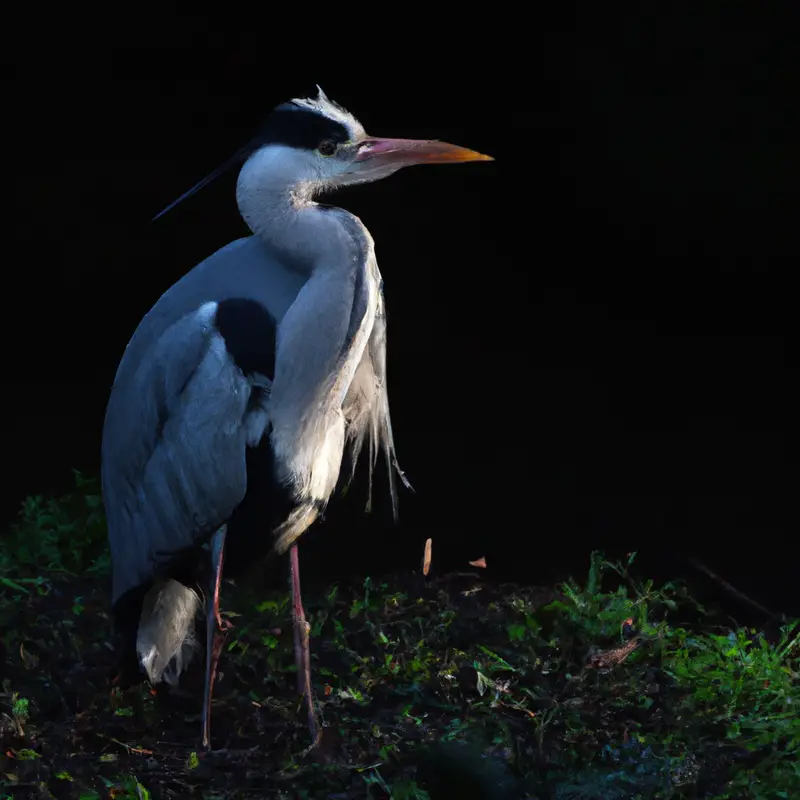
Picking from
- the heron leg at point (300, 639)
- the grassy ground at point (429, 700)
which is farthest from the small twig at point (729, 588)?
the heron leg at point (300, 639)

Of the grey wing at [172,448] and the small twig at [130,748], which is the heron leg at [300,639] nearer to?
the grey wing at [172,448]

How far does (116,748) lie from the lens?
13.1 feet

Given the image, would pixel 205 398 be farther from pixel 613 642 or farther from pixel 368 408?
pixel 613 642

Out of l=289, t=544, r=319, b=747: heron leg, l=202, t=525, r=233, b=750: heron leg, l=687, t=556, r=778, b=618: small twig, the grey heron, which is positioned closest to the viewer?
the grey heron

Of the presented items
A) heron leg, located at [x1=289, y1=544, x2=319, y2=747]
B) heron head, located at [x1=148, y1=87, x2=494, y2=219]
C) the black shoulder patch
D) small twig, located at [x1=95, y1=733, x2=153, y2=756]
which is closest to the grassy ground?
small twig, located at [x1=95, y1=733, x2=153, y2=756]

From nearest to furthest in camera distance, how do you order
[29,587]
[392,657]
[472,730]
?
[472,730] → [392,657] → [29,587]

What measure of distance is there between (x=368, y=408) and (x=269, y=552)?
55 centimetres

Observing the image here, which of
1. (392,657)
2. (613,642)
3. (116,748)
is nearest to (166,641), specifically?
(116,748)

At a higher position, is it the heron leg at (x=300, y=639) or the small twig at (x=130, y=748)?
the heron leg at (x=300, y=639)

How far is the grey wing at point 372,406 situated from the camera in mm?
4129

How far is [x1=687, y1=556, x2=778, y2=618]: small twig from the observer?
15.8 feet

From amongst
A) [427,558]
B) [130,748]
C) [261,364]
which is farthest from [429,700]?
[261,364]

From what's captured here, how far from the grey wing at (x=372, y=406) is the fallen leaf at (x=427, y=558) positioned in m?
0.86

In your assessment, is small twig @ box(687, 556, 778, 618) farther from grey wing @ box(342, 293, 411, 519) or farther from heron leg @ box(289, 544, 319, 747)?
heron leg @ box(289, 544, 319, 747)
